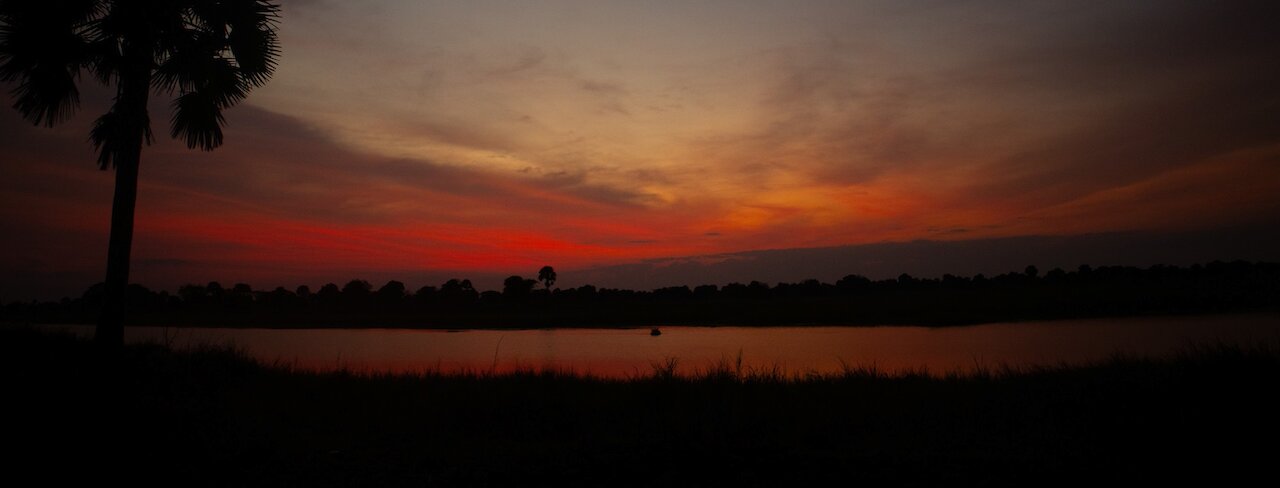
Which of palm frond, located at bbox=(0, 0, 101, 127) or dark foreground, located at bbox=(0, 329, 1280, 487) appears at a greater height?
palm frond, located at bbox=(0, 0, 101, 127)

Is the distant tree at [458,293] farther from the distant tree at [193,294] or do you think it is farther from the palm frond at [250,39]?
the palm frond at [250,39]

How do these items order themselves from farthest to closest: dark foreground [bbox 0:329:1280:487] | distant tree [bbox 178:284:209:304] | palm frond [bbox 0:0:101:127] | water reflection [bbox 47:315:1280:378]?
distant tree [bbox 178:284:209:304], water reflection [bbox 47:315:1280:378], palm frond [bbox 0:0:101:127], dark foreground [bbox 0:329:1280:487]

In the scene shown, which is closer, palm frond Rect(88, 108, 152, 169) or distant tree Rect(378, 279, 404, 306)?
palm frond Rect(88, 108, 152, 169)

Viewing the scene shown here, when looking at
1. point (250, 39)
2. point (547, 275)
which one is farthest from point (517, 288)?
point (250, 39)

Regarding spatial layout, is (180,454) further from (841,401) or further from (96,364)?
(841,401)

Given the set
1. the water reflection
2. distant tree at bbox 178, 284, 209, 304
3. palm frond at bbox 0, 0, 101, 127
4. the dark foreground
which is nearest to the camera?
the dark foreground

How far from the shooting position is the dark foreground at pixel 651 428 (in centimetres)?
593

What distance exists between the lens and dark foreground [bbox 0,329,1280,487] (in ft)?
19.4

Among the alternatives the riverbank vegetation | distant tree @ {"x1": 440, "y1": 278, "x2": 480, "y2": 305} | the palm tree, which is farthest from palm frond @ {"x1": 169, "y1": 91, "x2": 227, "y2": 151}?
distant tree @ {"x1": 440, "y1": 278, "x2": 480, "y2": 305}

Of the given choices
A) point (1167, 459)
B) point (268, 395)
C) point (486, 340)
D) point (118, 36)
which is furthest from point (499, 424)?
point (486, 340)

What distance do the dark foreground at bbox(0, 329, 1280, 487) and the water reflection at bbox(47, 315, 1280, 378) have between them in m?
6.70

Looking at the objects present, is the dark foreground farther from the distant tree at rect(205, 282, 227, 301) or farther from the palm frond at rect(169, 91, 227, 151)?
the distant tree at rect(205, 282, 227, 301)

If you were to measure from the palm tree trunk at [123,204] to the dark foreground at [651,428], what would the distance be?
0.74 meters

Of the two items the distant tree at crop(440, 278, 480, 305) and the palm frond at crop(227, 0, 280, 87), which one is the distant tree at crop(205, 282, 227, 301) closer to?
the distant tree at crop(440, 278, 480, 305)
